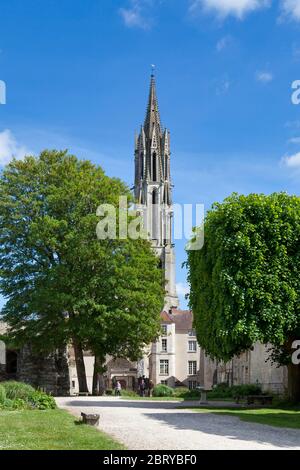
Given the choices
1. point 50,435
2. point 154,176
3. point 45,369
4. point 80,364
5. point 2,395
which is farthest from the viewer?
point 154,176

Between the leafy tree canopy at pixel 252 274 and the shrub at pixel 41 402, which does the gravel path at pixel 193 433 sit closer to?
the shrub at pixel 41 402

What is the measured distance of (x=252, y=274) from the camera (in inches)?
987

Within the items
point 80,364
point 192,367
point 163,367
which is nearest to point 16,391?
point 80,364

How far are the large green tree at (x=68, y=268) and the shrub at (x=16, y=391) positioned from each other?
32.8ft

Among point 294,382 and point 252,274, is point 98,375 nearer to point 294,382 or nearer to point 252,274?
point 294,382

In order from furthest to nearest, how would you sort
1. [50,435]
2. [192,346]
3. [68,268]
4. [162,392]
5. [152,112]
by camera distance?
1. [152,112]
2. [192,346]
3. [162,392]
4. [68,268]
5. [50,435]

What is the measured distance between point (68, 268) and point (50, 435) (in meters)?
22.7

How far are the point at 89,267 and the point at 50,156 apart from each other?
24.4 ft

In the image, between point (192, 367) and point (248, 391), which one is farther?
point (192, 367)

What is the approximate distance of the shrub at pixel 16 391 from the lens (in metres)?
24.2

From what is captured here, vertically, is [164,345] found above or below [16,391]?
above

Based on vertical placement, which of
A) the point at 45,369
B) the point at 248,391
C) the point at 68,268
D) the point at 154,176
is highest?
the point at 154,176

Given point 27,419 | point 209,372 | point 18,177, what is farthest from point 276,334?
point 209,372
